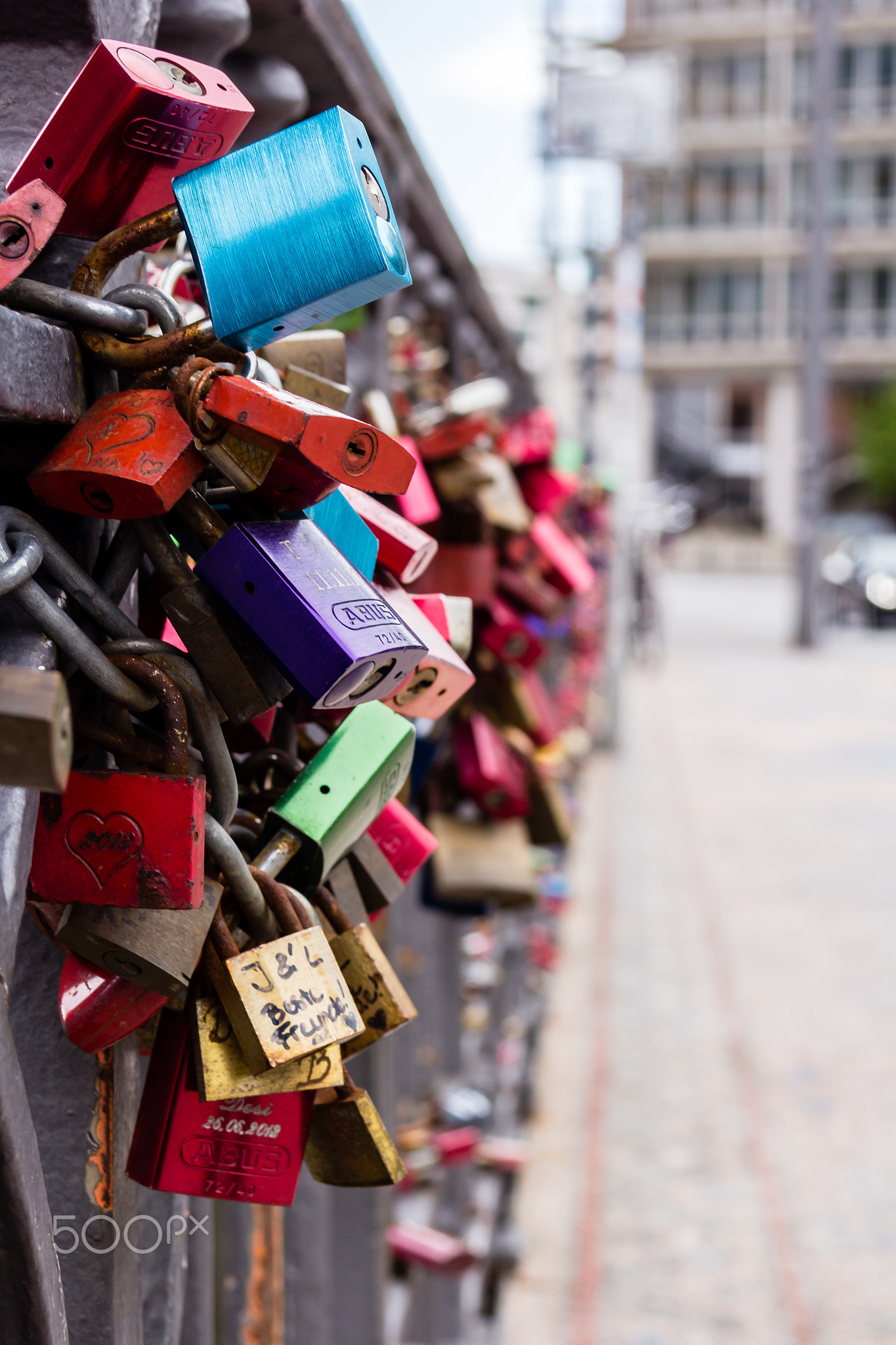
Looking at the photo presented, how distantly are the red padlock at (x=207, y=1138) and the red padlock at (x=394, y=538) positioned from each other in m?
0.23

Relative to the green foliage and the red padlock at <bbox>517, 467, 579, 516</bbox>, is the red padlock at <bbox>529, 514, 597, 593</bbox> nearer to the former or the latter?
the red padlock at <bbox>517, 467, 579, 516</bbox>

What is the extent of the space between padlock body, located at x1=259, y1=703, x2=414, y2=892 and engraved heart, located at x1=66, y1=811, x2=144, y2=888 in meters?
0.12

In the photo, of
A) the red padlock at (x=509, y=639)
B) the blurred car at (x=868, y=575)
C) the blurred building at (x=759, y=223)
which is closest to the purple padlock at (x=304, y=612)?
the red padlock at (x=509, y=639)

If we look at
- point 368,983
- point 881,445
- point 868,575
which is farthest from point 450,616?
point 881,445

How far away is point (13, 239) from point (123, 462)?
0.26 ft

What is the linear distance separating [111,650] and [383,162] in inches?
28.3

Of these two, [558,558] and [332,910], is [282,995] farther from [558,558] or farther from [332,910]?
[558,558]

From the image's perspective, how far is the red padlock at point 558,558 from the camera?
1331mm

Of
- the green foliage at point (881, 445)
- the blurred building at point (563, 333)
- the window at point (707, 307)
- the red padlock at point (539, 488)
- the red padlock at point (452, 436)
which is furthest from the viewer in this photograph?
the window at point (707, 307)

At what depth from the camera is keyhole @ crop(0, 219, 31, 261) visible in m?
0.42

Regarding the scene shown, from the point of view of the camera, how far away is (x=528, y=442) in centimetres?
145

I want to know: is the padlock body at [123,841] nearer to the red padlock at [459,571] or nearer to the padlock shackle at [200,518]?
the padlock shackle at [200,518]

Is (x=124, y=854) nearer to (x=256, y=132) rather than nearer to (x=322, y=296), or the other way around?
(x=322, y=296)

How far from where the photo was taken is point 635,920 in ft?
14.1
